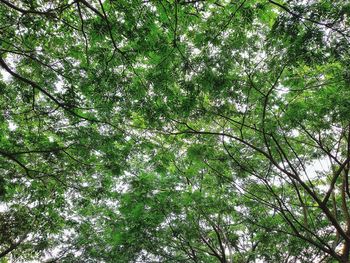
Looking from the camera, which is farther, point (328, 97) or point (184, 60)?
point (328, 97)

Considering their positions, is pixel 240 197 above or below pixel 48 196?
below

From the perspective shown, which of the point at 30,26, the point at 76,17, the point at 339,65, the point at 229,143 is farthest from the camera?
the point at 229,143

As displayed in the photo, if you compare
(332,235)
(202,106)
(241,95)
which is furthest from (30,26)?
(332,235)

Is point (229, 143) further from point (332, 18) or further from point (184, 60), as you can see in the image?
point (332, 18)

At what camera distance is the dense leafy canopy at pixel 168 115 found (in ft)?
14.1

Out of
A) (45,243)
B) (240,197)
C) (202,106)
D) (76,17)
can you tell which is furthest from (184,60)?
(45,243)

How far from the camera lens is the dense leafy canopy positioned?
14.1 feet

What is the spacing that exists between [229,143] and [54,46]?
175 inches

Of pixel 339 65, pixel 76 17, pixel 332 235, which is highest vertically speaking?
pixel 76 17

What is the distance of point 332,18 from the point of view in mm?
3840

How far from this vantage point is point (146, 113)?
18.1ft

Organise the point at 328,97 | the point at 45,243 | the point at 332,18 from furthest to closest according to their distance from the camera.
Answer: the point at 45,243
the point at 328,97
the point at 332,18

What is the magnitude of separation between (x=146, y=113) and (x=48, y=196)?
4037 millimetres

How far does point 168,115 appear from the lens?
18.6ft
